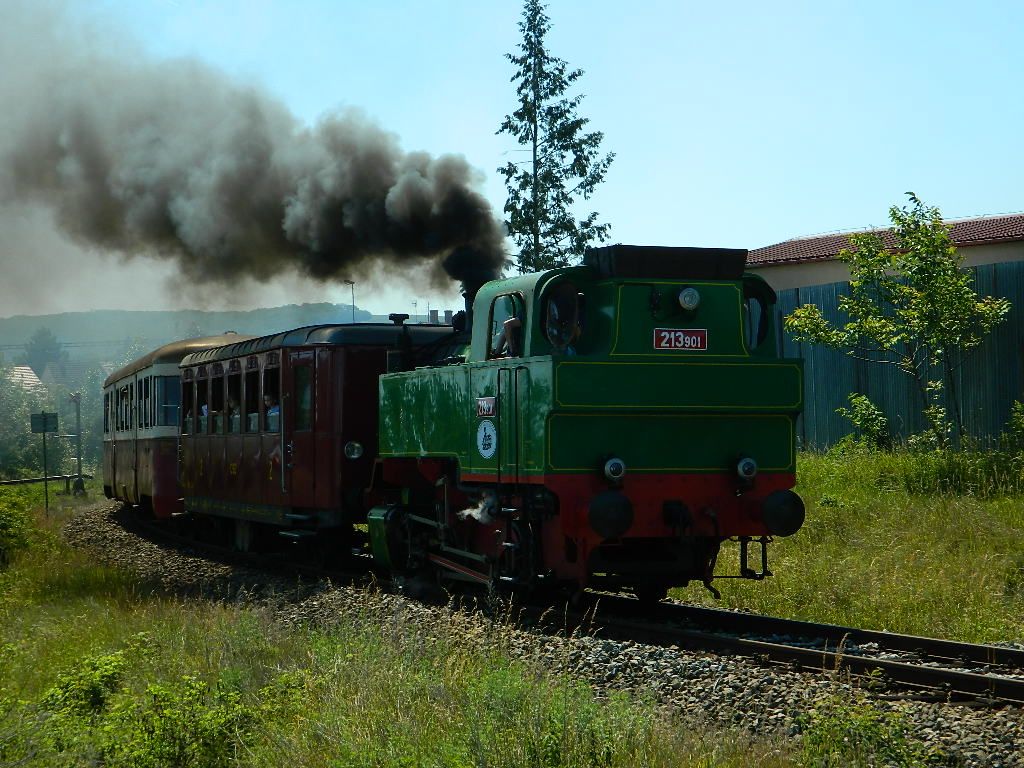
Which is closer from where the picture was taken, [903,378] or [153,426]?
[153,426]

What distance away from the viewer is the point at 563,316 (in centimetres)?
930

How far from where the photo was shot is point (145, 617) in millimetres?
10039

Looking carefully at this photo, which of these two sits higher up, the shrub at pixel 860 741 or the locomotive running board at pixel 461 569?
the locomotive running board at pixel 461 569

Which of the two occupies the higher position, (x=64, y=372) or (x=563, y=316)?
(x=64, y=372)

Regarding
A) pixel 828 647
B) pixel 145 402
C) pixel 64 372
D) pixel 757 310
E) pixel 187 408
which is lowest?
pixel 828 647

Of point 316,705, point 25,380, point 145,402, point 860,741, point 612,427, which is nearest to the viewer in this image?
point 860,741

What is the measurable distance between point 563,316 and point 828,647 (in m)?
3.19

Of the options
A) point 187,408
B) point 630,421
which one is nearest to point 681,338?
point 630,421

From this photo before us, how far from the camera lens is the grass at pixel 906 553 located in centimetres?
948

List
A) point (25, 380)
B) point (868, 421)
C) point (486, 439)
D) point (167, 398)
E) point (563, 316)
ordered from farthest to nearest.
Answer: point (25, 380), point (167, 398), point (868, 421), point (486, 439), point (563, 316)

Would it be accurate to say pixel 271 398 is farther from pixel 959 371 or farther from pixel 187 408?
pixel 959 371

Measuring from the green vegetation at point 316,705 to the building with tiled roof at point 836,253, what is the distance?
56.9ft

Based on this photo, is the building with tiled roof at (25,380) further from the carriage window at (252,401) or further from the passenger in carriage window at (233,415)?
the carriage window at (252,401)

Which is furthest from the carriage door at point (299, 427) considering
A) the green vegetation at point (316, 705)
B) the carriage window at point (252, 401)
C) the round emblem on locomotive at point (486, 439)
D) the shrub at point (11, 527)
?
the shrub at point (11, 527)
